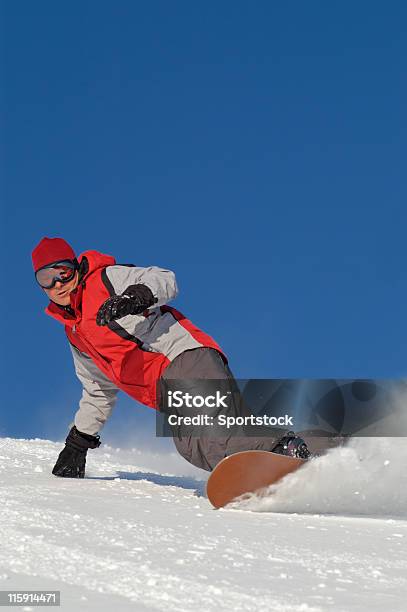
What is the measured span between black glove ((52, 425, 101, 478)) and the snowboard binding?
154 centimetres

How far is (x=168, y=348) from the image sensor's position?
15.0ft

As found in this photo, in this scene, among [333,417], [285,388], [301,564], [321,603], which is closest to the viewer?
[321,603]

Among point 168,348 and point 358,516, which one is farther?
point 168,348

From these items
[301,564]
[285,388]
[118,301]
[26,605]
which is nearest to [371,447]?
[285,388]

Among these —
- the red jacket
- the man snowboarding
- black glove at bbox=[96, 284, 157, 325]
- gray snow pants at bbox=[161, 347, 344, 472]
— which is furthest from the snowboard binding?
black glove at bbox=[96, 284, 157, 325]

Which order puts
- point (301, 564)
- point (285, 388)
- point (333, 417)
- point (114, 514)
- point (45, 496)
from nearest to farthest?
1. point (301, 564)
2. point (114, 514)
3. point (45, 496)
4. point (333, 417)
5. point (285, 388)

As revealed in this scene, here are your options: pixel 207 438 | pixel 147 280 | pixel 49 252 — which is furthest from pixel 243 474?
pixel 49 252

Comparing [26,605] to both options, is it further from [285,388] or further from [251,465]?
[285,388]

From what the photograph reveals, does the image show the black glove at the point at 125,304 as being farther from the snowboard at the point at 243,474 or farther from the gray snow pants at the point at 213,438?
the snowboard at the point at 243,474

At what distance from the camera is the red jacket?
4.44m

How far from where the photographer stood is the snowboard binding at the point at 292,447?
3.98m

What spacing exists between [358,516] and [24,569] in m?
2.13

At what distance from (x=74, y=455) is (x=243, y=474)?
155 cm

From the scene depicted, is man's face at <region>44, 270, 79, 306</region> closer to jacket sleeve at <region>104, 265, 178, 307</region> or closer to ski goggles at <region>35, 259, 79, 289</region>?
ski goggles at <region>35, 259, 79, 289</region>
